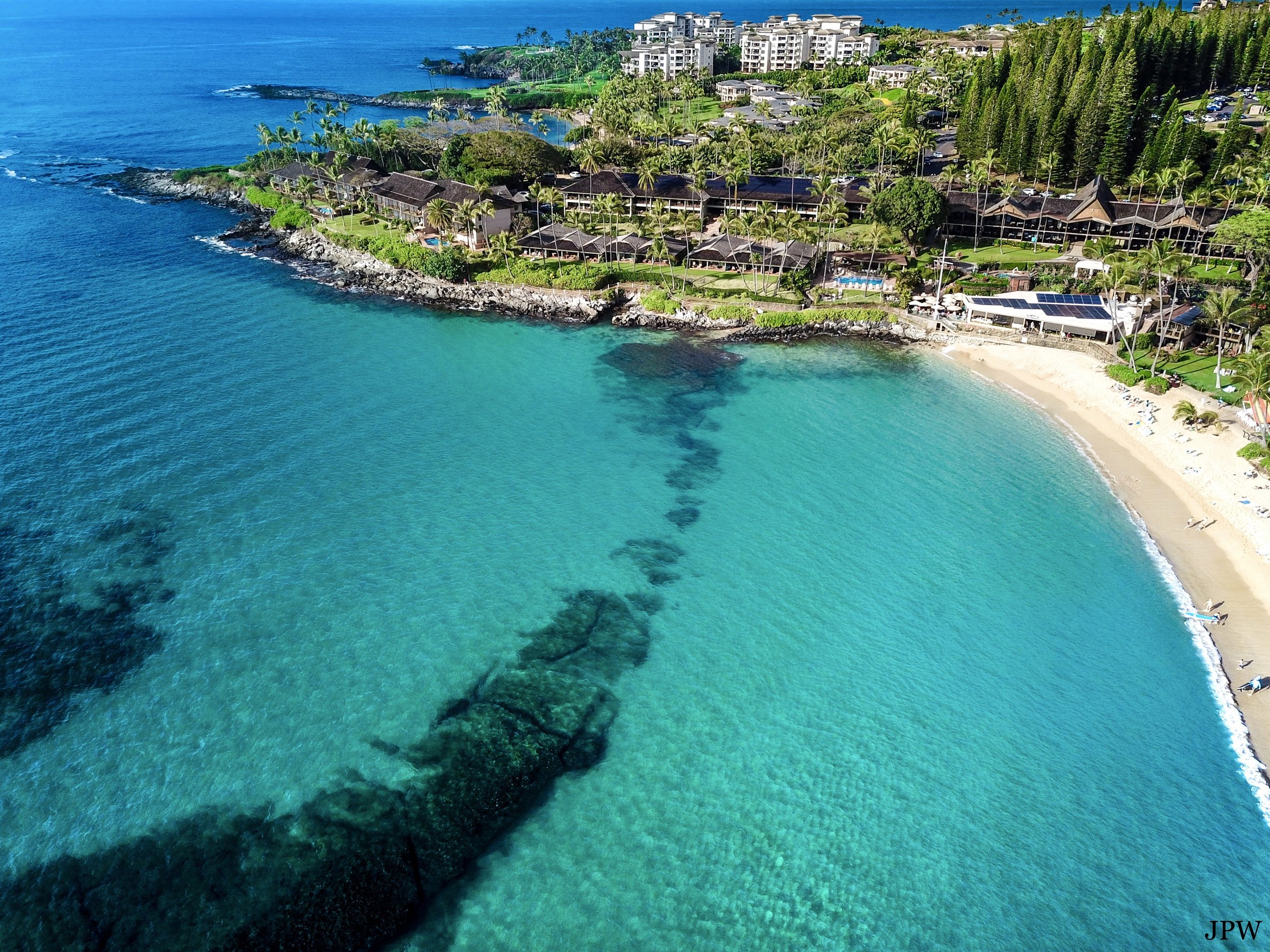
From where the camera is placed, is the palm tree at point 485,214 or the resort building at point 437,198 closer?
the palm tree at point 485,214

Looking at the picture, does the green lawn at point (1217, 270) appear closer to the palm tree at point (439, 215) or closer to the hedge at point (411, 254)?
the hedge at point (411, 254)

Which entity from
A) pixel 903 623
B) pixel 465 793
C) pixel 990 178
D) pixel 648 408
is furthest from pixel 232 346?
pixel 990 178

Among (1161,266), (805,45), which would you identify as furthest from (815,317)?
(805,45)

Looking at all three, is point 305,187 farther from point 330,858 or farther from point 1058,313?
point 330,858

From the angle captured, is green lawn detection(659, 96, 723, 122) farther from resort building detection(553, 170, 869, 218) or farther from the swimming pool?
the swimming pool

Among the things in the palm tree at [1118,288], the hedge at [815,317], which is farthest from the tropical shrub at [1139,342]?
the hedge at [815,317]

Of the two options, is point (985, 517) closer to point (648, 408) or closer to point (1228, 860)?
point (1228, 860)

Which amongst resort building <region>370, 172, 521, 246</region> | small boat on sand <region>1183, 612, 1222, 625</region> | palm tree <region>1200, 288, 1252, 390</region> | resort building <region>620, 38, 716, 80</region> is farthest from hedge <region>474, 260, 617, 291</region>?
resort building <region>620, 38, 716, 80</region>
